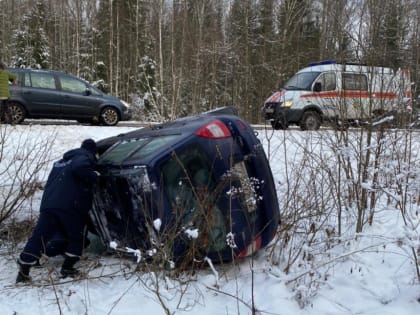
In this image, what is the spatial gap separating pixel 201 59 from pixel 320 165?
17842 millimetres

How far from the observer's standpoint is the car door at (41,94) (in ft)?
38.9

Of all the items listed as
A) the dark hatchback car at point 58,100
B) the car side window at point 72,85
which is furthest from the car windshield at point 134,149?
the car side window at point 72,85

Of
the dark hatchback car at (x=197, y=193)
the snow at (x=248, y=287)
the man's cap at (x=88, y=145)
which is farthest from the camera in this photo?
the man's cap at (x=88, y=145)

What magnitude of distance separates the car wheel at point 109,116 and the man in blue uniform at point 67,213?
8.98 metres

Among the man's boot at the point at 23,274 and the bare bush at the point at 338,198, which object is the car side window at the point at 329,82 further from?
the man's boot at the point at 23,274

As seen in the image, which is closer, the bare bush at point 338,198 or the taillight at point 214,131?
the taillight at point 214,131

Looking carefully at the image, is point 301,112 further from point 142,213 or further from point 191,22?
point 191,22

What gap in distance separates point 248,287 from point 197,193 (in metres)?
0.94

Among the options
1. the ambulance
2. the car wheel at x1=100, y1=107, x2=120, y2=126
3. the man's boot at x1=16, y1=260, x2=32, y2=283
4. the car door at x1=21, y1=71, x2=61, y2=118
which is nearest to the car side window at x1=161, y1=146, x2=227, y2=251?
the man's boot at x1=16, y1=260, x2=32, y2=283

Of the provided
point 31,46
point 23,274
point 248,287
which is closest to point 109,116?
point 23,274

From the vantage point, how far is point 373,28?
5.00m

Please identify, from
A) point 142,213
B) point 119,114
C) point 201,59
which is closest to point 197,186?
point 142,213

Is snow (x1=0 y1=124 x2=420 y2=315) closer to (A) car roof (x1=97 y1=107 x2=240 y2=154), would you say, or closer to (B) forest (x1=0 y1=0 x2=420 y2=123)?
(A) car roof (x1=97 y1=107 x2=240 y2=154)

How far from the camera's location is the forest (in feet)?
72.3
